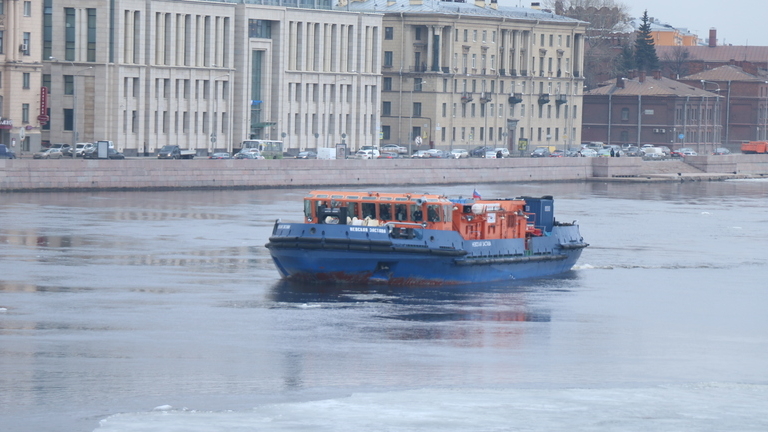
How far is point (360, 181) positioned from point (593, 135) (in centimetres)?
6474

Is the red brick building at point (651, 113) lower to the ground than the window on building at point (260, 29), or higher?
lower

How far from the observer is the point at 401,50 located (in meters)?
123

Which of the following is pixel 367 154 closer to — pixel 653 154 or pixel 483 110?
pixel 483 110

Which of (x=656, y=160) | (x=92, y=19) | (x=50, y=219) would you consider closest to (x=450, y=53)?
(x=656, y=160)

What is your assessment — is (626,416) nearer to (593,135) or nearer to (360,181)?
(360,181)

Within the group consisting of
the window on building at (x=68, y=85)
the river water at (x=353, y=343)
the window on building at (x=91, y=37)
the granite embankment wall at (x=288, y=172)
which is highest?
the window on building at (x=91, y=37)

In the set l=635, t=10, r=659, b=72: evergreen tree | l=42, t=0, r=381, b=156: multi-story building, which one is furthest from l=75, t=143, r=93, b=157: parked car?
l=635, t=10, r=659, b=72: evergreen tree

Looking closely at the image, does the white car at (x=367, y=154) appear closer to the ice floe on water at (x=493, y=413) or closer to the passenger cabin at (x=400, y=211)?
the passenger cabin at (x=400, y=211)

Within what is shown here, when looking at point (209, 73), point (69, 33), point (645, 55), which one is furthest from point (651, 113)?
point (69, 33)

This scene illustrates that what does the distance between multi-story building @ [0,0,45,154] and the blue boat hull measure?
5213cm

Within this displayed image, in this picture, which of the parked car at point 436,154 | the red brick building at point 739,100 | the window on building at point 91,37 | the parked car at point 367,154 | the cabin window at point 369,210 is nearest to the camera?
the cabin window at point 369,210

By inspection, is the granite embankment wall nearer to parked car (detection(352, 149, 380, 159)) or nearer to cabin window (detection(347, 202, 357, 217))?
parked car (detection(352, 149, 380, 159))

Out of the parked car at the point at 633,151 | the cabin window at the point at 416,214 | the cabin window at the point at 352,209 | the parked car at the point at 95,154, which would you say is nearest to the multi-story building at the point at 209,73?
the parked car at the point at 95,154

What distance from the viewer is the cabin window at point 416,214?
36.6 meters
